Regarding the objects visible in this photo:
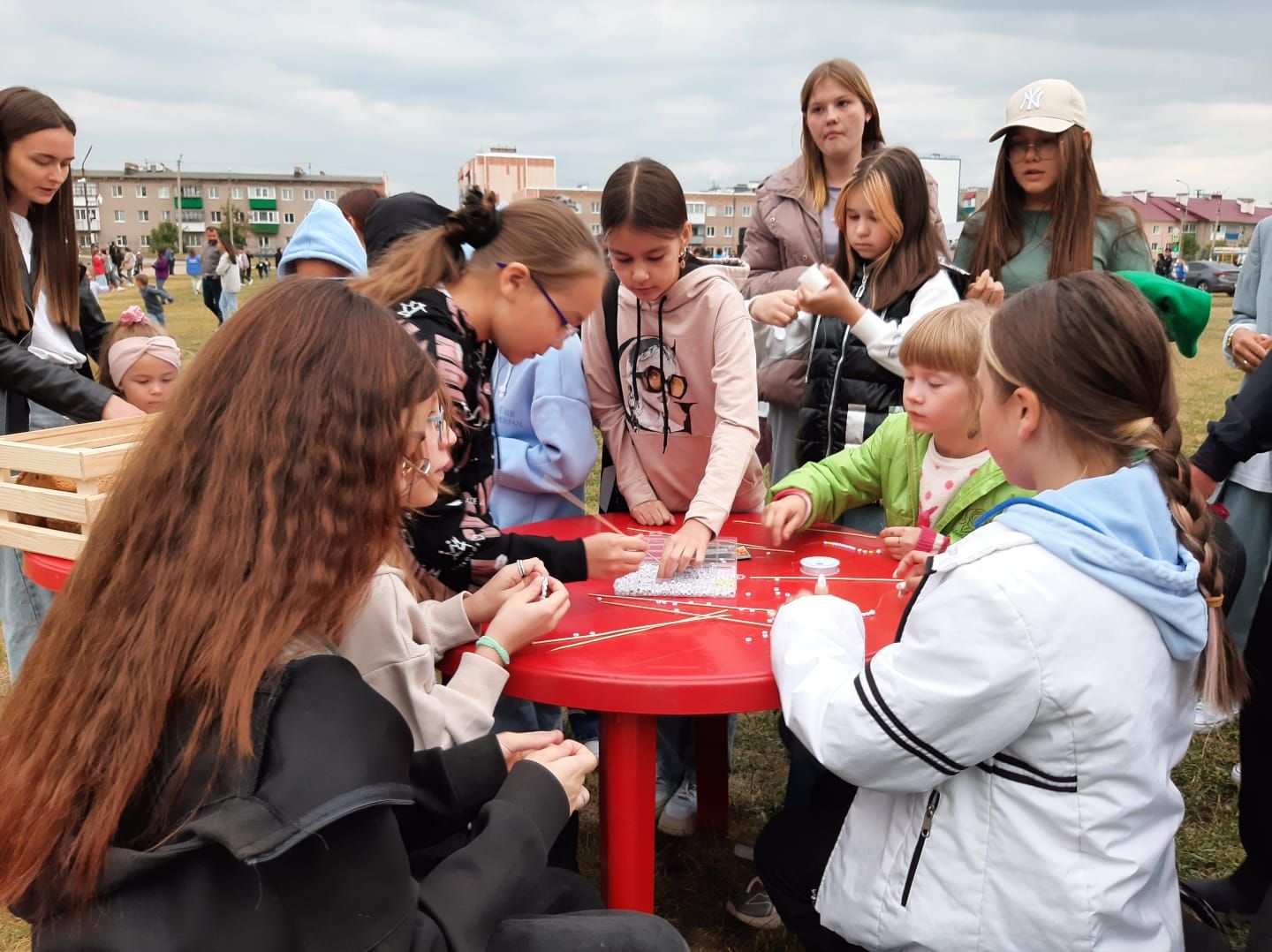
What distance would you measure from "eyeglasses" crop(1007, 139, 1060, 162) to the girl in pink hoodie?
3.55 ft

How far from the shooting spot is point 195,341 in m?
17.3

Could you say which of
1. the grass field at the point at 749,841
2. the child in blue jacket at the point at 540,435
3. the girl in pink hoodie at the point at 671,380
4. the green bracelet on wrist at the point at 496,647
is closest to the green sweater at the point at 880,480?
the girl in pink hoodie at the point at 671,380

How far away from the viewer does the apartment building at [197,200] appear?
9144cm

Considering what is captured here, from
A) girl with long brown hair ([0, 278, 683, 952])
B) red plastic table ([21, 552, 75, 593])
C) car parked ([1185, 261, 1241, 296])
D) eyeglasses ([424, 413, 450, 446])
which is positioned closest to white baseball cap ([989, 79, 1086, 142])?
eyeglasses ([424, 413, 450, 446])

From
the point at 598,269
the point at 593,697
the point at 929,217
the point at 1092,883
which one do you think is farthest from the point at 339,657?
the point at 929,217

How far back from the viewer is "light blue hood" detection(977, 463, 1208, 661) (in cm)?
137

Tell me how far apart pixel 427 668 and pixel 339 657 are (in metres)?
0.49

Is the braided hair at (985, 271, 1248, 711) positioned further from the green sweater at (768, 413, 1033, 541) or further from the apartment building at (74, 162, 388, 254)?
the apartment building at (74, 162, 388, 254)

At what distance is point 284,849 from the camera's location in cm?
97

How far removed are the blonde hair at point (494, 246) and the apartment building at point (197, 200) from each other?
94.5 meters

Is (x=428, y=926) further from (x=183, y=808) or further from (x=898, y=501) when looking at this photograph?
(x=898, y=501)

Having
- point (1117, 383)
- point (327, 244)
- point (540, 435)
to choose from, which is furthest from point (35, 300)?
point (1117, 383)

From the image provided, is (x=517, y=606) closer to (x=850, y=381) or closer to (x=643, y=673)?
(x=643, y=673)

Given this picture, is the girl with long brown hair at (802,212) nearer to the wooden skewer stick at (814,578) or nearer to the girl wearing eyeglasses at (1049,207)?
the girl wearing eyeglasses at (1049,207)
